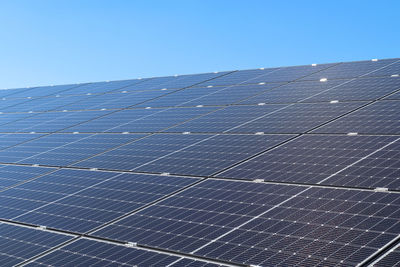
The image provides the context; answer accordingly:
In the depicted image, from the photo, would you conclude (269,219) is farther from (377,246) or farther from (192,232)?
(377,246)

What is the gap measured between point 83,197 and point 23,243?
281 centimetres

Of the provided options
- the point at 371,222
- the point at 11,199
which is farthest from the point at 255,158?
the point at 11,199

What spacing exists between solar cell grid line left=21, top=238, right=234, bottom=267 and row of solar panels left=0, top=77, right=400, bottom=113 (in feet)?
39.9

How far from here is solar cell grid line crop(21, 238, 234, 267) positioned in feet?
41.9

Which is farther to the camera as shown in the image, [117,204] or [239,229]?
[117,204]

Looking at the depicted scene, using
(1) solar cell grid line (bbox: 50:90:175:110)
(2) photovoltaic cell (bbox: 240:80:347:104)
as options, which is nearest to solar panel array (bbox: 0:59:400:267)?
(2) photovoltaic cell (bbox: 240:80:347:104)

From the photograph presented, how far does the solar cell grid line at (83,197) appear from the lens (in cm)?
1673

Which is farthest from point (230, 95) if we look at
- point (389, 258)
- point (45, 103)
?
point (389, 258)

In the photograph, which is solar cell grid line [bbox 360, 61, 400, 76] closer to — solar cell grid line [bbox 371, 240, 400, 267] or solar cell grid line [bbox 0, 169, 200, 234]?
solar cell grid line [bbox 0, 169, 200, 234]

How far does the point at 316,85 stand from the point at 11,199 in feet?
46.8

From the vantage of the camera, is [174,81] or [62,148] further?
[174,81]

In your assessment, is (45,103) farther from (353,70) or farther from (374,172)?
(374,172)

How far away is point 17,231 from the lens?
17.4 meters

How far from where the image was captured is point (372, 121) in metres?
19.3
